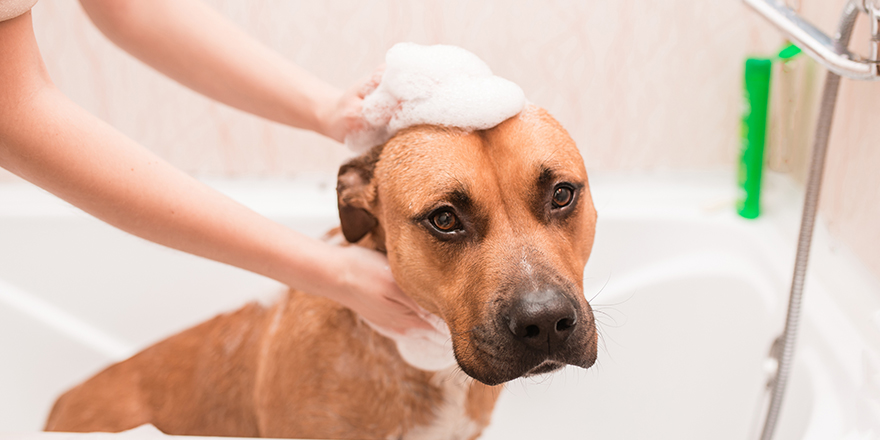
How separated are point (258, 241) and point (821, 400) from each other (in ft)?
4.19

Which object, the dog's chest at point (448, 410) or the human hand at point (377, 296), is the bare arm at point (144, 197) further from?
the dog's chest at point (448, 410)

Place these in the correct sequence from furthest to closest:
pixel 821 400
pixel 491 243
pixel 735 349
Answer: pixel 735 349 < pixel 821 400 < pixel 491 243

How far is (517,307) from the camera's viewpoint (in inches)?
40.3

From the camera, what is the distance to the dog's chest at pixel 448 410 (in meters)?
1.41

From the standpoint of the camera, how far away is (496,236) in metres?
1.14

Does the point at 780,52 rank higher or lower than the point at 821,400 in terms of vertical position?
higher

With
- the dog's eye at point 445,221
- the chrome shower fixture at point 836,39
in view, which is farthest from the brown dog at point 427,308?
the chrome shower fixture at point 836,39

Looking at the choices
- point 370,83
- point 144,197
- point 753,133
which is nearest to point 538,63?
point 753,133

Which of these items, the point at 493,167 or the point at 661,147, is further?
the point at 661,147

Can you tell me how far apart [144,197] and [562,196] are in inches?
29.3

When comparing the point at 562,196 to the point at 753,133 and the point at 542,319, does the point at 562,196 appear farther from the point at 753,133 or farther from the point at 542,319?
the point at 753,133

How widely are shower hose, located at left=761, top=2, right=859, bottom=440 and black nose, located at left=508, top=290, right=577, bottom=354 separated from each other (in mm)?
787

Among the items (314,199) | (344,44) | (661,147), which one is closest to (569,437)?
(661,147)

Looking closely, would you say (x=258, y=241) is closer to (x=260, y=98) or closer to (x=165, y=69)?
(x=260, y=98)
